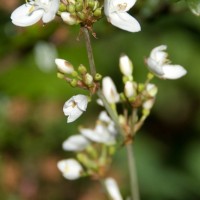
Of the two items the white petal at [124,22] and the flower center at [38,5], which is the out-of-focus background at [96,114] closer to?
the flower center at [38,5]

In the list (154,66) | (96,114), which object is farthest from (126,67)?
(96,114)

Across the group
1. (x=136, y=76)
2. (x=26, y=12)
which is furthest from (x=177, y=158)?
(x=26, y=12)

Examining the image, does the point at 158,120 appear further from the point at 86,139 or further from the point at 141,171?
the point at 86,139

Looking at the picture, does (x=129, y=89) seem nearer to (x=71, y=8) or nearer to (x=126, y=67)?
(x=126, y=67)

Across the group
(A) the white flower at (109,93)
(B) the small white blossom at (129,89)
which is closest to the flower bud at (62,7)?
(B) the small white blossom at (129,89)

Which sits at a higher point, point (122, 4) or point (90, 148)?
point (122, 4)

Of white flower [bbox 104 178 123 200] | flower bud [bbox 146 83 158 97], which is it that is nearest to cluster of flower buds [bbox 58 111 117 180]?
white flower [bbox 104 178 123 200]
